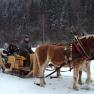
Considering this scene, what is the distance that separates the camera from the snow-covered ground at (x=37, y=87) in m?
10.3

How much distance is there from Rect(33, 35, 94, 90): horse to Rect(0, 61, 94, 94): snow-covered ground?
32cm

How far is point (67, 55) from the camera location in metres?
10.6

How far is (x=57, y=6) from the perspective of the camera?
53031mm

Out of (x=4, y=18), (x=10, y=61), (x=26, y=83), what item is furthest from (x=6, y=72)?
(x=4, y=18)

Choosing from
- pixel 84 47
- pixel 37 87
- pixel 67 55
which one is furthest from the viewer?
pixel 37 87

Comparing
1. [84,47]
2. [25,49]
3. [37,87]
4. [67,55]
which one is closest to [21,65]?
[25,49]

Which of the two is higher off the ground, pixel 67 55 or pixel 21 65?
pixel 67 55

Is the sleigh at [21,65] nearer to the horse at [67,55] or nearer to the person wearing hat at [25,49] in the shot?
the person wearing hat at [25,49]

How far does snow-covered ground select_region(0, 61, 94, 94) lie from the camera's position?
10.3m

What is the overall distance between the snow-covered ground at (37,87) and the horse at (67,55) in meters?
0.32

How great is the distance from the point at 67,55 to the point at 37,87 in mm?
1309

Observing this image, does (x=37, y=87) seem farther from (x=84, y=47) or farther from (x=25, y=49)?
(x=25, y=49)

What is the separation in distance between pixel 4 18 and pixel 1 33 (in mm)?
4833

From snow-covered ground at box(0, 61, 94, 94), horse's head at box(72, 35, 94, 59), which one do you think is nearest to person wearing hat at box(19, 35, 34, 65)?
snow-covered ground at box(0, 61, 94, 94)
